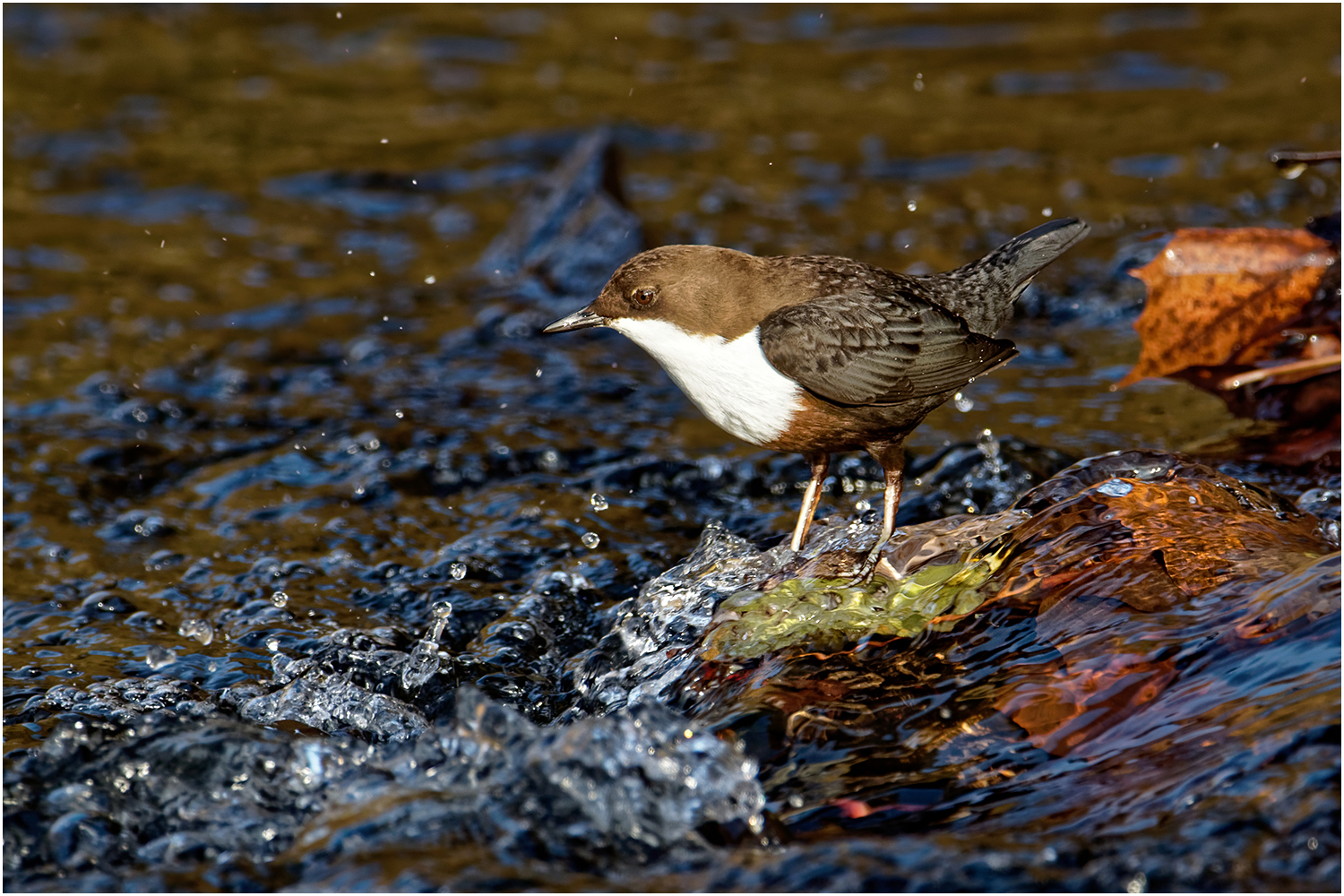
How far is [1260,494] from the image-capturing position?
→ 3744 mm

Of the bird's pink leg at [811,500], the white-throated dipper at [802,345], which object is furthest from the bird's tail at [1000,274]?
the bird's pink leg at [811,500]

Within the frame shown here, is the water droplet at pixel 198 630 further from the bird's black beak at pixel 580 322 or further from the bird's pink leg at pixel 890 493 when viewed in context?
the bird's pink leg at pixel 890 493

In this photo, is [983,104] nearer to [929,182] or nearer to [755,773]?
[929,182]

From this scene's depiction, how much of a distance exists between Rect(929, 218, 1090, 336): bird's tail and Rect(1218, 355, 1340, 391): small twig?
2.58ft

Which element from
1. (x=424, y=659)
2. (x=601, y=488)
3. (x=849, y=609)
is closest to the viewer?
(x=849, y=609)

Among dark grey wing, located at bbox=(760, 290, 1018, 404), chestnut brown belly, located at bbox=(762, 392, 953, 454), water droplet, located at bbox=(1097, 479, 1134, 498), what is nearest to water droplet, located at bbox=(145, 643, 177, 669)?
chestnut brown belly, located at bbox=(762, 392, 953, 454)

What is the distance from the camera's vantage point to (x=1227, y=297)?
455 centimetres

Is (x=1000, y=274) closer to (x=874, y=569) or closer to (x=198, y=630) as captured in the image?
(x=874, y=569)

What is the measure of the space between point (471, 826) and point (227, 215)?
602 centimetres

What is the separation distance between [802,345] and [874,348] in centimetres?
23

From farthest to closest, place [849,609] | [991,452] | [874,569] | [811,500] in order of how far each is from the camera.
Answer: [991,452]
[811,500]
[874,569]
[849,609]

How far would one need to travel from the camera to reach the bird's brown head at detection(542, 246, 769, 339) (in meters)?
3.75

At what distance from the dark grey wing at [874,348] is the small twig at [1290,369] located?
3.25 ft

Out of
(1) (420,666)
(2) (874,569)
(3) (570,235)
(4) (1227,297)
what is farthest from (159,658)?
(3) (570,235)
